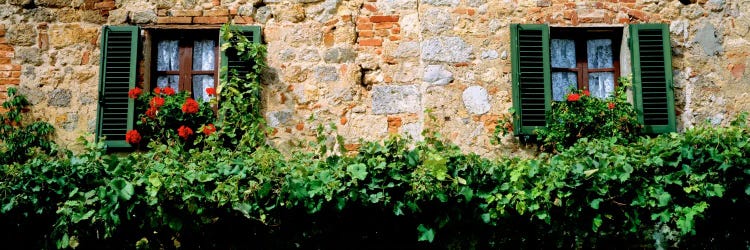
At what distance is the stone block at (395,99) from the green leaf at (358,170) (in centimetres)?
157

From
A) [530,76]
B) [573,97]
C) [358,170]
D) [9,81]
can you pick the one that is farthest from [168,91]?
[573,97]

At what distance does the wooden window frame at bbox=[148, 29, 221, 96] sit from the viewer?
6.57 m

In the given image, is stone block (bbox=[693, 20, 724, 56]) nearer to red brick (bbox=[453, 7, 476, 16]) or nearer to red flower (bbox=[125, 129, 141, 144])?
red brick (bbox=[453, 7, 476, 16])

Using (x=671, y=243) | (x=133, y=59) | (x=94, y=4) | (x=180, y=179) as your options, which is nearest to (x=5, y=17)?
(x=94, y=4)

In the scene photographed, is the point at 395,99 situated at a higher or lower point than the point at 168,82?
lower

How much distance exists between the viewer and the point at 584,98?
615 cm

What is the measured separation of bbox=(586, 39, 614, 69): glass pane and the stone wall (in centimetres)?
22

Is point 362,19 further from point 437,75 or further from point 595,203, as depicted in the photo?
point 595,203

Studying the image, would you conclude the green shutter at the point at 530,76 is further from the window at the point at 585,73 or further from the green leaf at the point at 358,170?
the green leaf at the point at 358,170

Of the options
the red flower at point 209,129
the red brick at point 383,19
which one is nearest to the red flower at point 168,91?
the red flower at point 209,129

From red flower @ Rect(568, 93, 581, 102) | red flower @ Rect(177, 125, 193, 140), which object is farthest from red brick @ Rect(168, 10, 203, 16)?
red flower @ Rect(568, 93, 581, 102)

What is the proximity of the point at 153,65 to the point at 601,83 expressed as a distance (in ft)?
12.4

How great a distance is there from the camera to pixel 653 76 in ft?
20.7

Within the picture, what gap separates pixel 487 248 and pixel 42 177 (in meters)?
2.87
